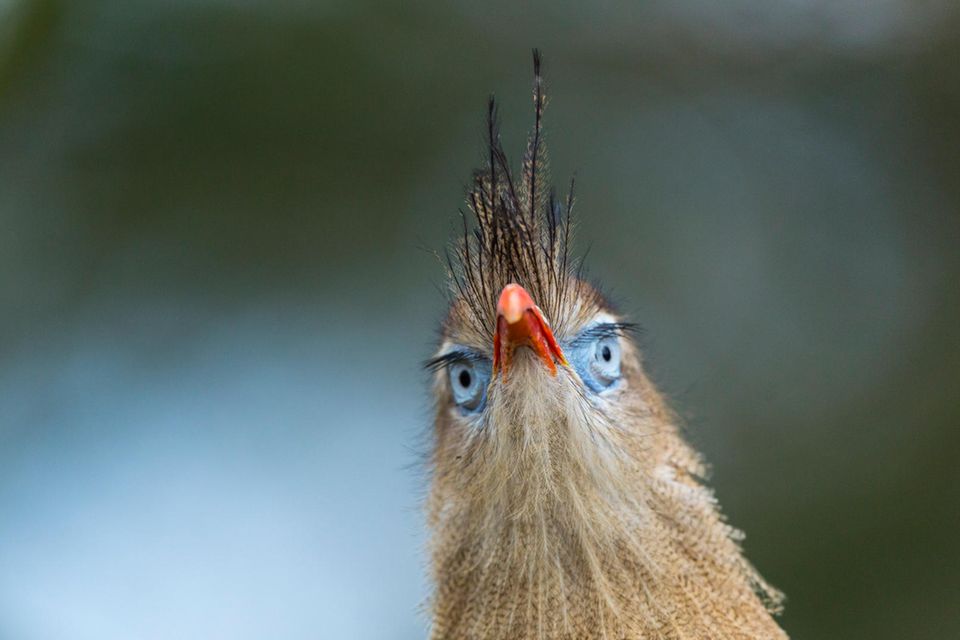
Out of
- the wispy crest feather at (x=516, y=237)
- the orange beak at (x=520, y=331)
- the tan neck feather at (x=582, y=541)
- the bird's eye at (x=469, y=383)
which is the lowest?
the tan neck feather at (x=582, y=541)

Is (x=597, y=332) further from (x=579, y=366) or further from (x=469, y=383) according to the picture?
(x=469, y=383)

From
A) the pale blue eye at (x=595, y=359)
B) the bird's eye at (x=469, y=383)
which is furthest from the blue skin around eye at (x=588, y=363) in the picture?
the bird's eye at (x=469, y=383)

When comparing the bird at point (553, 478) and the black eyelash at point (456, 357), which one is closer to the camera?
the bird at point (553, 478)

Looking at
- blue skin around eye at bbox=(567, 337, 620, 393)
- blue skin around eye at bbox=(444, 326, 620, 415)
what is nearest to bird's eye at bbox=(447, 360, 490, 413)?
blue skin around eye at bbox=(444, 326, 620, 415)

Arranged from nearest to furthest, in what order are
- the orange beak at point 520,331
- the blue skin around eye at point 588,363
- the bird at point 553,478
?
the orange beak at point 520,331
the bird at point 553,478
the blue skin around eye at point 588,363

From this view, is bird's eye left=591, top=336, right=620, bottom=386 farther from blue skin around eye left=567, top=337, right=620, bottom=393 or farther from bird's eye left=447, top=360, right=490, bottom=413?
bird's eye left=447, top=360, right=490, bottom=413

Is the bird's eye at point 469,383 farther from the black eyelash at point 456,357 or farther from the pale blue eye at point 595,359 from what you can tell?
the pale blue eye at point 595,359

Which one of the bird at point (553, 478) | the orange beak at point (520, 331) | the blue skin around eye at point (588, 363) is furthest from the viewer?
the blue skin around eye at point (588, 363)

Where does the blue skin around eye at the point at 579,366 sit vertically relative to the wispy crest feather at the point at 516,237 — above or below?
below
